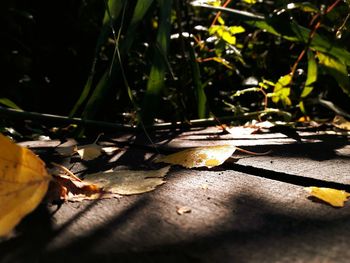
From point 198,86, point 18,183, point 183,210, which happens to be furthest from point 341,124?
point 18,183

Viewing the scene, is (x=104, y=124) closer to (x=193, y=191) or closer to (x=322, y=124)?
(x=193, y=191)

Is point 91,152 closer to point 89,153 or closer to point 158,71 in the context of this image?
point 89,153

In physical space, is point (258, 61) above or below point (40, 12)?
below

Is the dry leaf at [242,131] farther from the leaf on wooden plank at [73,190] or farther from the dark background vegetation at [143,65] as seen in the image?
the leaf on wooden plank at [73,190]

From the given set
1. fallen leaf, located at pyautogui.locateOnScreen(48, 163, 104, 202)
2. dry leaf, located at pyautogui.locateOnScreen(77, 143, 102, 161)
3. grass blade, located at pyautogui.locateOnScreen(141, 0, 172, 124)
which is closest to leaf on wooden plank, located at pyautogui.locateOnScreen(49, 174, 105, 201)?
fallen leaf, located at pyautogui.locateOnScreen(48, 163, 104, 202)

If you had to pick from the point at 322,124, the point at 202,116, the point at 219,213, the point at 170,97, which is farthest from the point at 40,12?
the point at 219,213

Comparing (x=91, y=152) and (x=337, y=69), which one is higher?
(x=337, y=69)

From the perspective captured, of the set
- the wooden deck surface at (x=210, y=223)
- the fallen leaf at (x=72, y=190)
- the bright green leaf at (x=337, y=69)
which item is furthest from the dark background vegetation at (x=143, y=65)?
the fallen leaf at (x=72, y=190)
